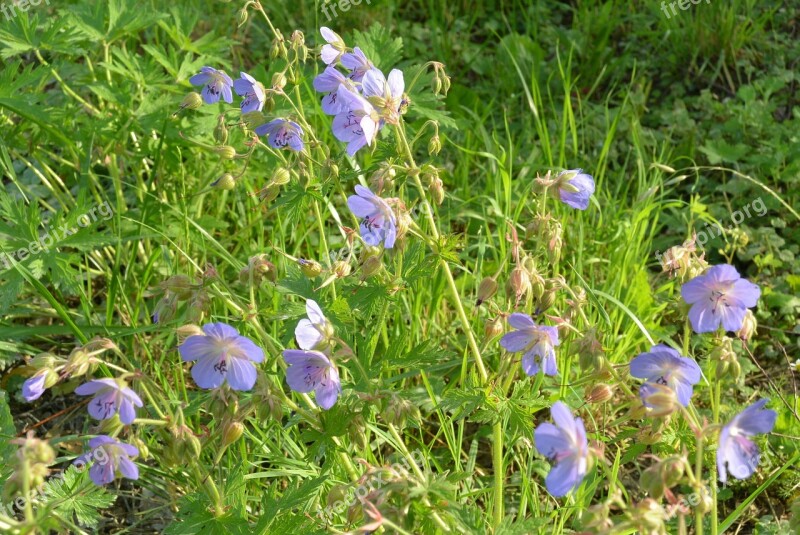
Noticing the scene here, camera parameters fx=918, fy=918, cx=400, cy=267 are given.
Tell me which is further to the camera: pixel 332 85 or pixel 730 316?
pixel 332 85

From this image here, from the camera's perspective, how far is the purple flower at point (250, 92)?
213 cm

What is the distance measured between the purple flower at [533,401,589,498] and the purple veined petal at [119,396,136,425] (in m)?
0.66

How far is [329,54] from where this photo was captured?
215 centimetres

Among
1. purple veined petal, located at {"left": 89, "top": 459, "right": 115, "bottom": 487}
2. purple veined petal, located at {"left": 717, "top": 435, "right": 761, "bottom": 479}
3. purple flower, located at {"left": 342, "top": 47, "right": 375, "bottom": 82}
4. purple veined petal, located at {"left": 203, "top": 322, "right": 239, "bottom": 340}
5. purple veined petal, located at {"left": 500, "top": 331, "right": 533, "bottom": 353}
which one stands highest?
purple flower, located at {"left": 342, "top": 47, "right": 375, "bottom": 82}

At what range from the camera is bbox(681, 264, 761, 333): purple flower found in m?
1.55

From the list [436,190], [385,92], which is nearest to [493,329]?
[436,190]

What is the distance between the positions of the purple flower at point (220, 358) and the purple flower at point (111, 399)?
4.7 inches

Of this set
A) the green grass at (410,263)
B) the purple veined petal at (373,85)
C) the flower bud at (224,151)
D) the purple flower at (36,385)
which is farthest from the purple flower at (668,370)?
the flower bud at (224,151)

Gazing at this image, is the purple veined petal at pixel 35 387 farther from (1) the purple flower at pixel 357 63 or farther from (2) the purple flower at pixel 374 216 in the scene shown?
(1) the purple flower at pixel 357 63

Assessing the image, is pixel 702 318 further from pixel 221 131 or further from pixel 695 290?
pixel 221 131

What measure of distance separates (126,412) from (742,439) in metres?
0.97

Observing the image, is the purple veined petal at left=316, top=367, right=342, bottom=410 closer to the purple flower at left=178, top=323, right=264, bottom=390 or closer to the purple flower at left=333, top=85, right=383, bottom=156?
the purple flower at left=178, top=323, right=264, bottom=390

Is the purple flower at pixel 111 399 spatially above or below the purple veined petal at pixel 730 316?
below

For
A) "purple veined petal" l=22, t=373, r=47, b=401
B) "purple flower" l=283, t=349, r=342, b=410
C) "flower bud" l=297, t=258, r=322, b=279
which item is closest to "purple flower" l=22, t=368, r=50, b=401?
"purple veined petal" l=22, t=373, r=47, b=401
